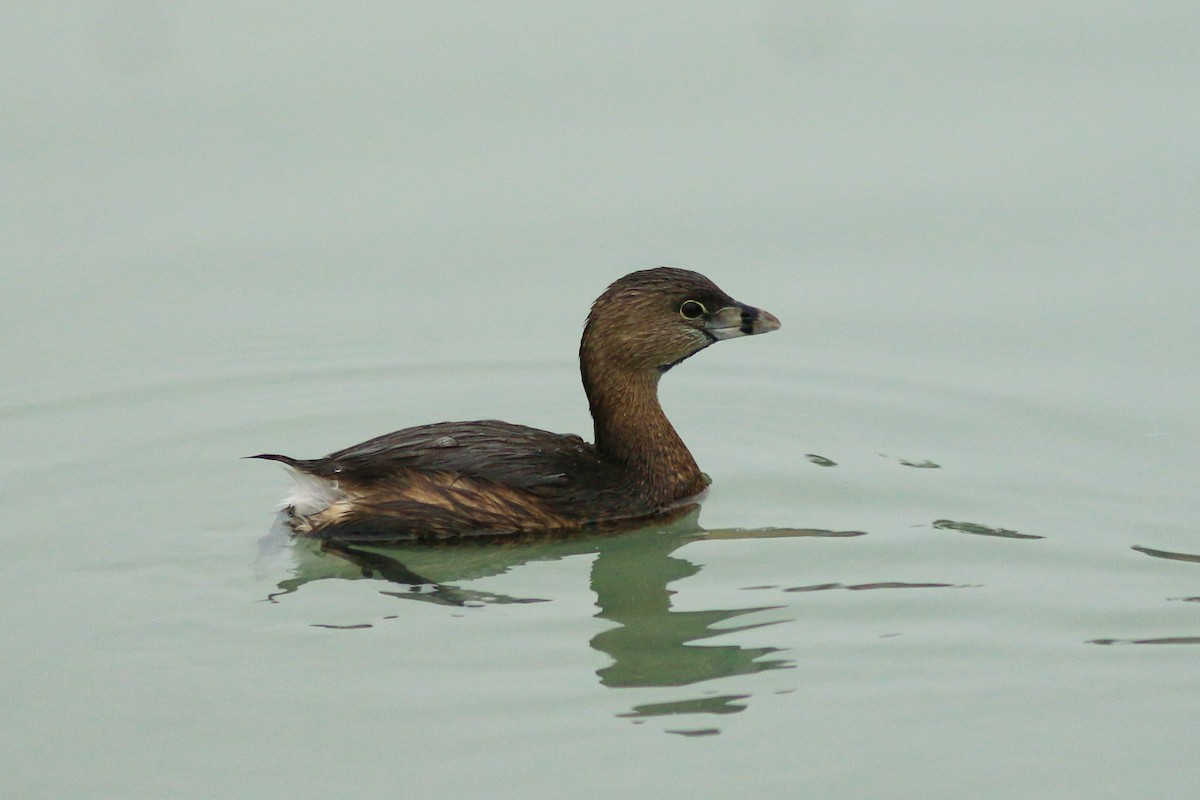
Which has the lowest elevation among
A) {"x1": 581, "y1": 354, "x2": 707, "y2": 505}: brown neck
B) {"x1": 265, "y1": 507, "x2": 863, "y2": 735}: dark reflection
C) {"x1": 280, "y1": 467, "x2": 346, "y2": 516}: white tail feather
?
{"x1": 265, "y1": 507, "x2": 863, "y2": 735}: dark reflection

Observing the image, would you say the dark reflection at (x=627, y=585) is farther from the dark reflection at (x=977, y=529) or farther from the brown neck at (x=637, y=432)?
the dark reflection at (x=977, y=529)

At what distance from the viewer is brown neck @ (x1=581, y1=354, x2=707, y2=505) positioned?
371 inches

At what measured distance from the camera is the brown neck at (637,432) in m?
9.42

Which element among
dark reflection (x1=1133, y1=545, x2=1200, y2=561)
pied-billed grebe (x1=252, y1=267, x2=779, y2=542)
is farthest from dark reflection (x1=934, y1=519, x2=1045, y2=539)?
pied-billed grebe (x1=252, y1=267, x2=779, y2=542)

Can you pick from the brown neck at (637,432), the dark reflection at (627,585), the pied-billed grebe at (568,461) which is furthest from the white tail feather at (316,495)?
the brown neck at (637,432)

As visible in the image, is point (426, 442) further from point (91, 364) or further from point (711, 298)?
point (91, 364)

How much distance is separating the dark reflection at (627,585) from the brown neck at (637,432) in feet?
0.77

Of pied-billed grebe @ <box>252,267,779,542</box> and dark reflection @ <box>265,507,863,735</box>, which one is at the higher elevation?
pied-billed grebe @ <box>252,267,779,542</box>

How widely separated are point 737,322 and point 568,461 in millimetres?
1049

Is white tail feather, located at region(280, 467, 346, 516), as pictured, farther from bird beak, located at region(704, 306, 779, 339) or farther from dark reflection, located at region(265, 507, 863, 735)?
bird beak, located at region(704, 306, 779, 339)

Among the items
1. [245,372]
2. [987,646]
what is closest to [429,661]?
[987,646]

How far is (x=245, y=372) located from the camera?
428 inches

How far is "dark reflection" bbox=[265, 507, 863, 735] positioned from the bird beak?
2.86ft

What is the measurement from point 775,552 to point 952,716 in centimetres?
167
